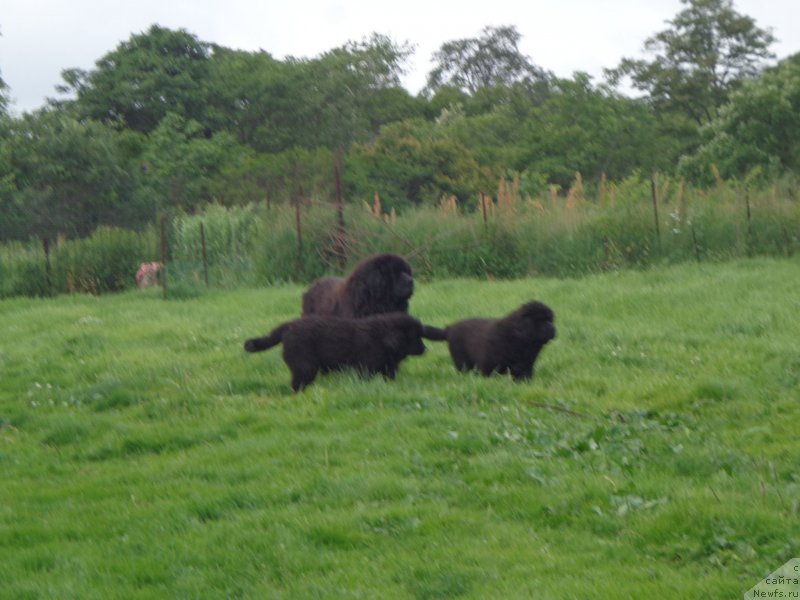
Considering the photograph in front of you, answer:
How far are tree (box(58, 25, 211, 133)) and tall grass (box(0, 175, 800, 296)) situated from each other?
22.6 m

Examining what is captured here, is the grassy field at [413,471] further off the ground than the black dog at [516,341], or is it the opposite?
the black dog at [516,341]

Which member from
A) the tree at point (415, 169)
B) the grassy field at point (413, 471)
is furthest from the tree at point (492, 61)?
the grassy field at point (413, 471)

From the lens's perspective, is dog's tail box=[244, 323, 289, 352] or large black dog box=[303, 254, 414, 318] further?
large black dog box=[303, 254, 414, 318]

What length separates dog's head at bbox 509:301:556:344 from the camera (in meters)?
10.7

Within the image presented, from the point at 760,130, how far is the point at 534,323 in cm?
2606

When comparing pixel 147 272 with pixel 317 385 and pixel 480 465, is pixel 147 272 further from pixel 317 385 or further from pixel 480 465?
pixel 480 465

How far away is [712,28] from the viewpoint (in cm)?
4991

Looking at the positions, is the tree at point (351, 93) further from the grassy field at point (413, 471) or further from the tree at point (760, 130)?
the grassy field at point (413, 471)

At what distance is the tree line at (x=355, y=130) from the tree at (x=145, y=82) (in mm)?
70

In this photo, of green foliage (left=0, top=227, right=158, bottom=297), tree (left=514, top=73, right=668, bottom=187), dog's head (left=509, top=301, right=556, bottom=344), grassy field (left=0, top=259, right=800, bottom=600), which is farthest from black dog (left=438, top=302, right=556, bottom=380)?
tree (left=514, top=73, right=668, bottom=187)

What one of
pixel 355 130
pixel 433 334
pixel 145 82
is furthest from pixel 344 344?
pixel 355 130

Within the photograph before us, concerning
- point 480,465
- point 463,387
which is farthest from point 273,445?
point 463,387

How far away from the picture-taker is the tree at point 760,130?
111 feet

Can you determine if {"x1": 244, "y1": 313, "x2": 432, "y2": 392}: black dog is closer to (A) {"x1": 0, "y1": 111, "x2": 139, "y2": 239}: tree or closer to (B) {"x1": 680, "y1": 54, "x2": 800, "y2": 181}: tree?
(B) {"x1": 680, "y1": 54, "x2": 800, "y2": 181}: tree
